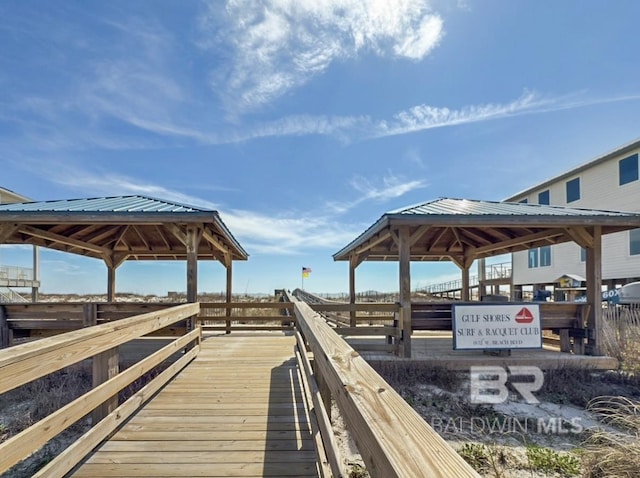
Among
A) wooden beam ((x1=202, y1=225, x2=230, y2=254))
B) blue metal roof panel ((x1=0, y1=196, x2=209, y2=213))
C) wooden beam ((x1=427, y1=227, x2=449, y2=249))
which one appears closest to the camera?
blue metal roof panel ((x1=0, y1=196, x2=209, y2=213))

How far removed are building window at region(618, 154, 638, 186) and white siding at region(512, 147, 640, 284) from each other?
0.16 metres

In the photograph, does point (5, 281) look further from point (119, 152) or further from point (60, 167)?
point (119, 152)

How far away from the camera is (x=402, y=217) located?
263 inches

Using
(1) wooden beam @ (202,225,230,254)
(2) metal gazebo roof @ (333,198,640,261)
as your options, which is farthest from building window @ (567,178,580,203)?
(1) wooden beam @ (202,225,230,254)

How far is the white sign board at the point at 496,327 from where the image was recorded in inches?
277

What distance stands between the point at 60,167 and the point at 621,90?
77.4 feet

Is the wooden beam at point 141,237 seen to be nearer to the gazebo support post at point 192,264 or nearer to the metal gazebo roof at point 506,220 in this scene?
the gazebo support post at point 192,264

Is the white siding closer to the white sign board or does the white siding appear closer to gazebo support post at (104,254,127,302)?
the white sign board

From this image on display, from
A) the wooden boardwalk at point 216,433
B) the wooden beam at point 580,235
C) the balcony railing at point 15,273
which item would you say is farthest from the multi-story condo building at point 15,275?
the wooden beam at point 580,235

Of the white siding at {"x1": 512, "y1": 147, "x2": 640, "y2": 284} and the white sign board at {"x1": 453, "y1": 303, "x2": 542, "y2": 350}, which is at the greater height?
the white siding at {"x1": 512, "y1": 147, "x2": 640, "y2": 284}

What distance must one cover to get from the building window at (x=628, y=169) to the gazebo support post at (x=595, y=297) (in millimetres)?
10161

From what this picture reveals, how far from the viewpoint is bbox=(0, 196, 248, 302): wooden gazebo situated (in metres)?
6.28

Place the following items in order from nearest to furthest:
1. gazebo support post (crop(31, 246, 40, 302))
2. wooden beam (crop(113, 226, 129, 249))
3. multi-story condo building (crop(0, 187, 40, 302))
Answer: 1. wooden beam (crop(113, 226, 129, 249))
2. multi-story condo building (crop(0, 187, 40, 302))
3. gazebo support post (crop(31, 246, 40, 302))

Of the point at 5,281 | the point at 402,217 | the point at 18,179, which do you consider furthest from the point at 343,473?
the point at 18,179
